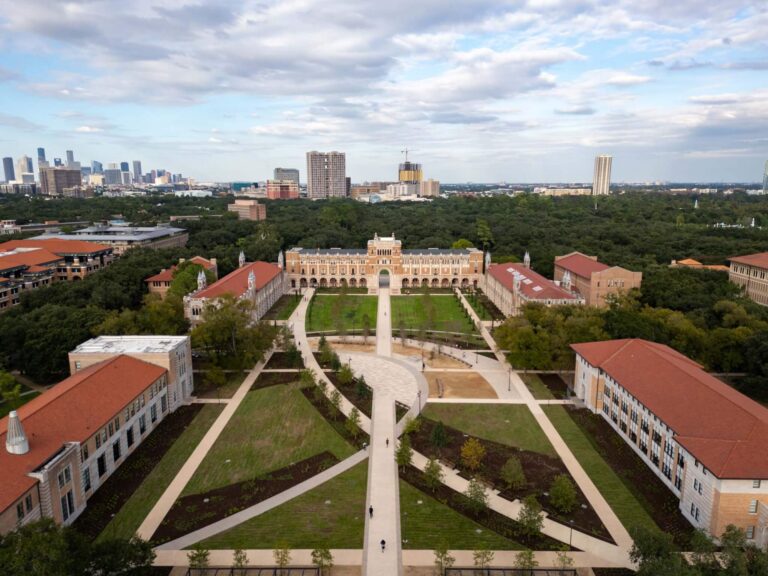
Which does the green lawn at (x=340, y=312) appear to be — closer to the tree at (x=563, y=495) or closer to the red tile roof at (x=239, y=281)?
the red tile roof at (x=239, y=281)

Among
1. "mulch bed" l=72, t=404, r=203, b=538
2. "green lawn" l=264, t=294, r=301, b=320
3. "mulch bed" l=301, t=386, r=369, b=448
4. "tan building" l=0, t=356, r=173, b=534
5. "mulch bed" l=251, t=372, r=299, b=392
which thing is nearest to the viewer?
"tan building" l=0, t=356, r=173, b=534

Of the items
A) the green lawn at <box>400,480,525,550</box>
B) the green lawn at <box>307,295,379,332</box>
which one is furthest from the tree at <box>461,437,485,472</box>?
the green lawn at <box>307,295,379,332</box>

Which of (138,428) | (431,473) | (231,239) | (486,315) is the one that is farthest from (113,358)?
(231,239)

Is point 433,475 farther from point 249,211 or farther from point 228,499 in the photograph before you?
point 249,211

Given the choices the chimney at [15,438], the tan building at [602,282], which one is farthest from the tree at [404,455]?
the tan building at [602,282]

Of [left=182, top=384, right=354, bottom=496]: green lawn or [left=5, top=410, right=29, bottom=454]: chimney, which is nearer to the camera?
[left=5, top=410, right=29, bottom=454]: chimney

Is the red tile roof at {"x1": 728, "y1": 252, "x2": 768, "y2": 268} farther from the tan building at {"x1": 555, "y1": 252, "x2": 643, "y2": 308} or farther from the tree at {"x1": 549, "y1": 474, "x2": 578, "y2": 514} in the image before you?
the tree at {"x1": 549, "y1": 474, "x2": 578, "y2": 514}
